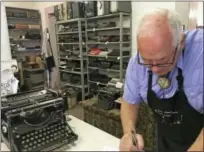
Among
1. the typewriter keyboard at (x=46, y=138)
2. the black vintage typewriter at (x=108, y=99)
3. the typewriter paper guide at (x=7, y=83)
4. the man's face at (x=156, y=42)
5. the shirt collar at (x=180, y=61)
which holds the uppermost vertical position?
the man's face at (x=156, y=42)

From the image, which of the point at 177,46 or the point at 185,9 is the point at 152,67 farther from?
the point at 185,9

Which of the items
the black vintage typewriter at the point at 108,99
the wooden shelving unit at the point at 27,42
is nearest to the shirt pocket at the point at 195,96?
the black vintage typewriter at the point at 108,99

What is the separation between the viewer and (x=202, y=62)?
1.01m

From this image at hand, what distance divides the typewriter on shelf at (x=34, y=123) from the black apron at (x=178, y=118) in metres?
0.50

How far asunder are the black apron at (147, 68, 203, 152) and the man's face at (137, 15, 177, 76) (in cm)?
18

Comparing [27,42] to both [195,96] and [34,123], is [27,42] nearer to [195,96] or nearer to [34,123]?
[34,123]

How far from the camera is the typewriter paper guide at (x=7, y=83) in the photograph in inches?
59.2

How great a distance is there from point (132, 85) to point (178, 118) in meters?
0.30

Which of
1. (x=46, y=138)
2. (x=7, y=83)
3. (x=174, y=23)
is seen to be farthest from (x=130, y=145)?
(x=7, y=83)

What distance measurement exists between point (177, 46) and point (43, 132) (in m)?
0.85

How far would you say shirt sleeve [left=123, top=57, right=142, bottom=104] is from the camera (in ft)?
3.98

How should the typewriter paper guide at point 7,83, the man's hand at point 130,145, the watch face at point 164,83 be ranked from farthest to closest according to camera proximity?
the typewriter paper guide at point 7,83 < the watch face at point 164,83 < the man's hand at point 130,145

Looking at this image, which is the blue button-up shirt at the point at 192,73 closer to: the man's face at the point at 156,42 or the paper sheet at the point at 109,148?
the man's face at the point at 156,42

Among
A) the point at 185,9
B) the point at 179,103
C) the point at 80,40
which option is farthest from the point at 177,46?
the point at 80,40
